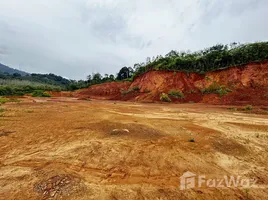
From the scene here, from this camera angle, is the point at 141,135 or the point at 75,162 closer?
the point at 75,162

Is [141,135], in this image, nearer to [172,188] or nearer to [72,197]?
[172,188]

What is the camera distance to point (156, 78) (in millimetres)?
30328

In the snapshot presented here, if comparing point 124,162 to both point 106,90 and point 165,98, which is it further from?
point 106,90

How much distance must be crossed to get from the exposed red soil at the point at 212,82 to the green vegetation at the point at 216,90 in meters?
0.53

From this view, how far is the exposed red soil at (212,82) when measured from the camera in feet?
66.2

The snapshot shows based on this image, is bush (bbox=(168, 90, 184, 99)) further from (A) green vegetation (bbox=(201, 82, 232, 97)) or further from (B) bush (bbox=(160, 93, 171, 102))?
(A) green vegetation (bbox=(201, 82, 232, 97))

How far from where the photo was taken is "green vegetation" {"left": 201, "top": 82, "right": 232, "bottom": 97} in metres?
21.9

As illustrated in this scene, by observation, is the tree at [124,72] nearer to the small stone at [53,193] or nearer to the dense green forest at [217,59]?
the dense green forest at [217,59]

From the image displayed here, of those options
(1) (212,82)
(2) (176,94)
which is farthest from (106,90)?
(1) (212,82)

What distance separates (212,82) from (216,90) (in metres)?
2.19

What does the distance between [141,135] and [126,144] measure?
119cm

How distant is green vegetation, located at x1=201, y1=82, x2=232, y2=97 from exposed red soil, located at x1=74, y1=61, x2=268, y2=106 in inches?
20.8

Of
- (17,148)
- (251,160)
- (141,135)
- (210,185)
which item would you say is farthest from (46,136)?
(251,160)

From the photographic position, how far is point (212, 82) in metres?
24.6
